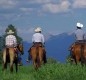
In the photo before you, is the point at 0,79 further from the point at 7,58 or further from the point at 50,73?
the point at 7,58

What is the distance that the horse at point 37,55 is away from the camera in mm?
Answer: 26453

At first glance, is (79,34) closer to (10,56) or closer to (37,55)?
(37,55)

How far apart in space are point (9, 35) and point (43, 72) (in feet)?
18.0

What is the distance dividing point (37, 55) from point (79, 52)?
7.40ft

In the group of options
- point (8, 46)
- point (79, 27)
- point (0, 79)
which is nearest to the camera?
point (0, 79)

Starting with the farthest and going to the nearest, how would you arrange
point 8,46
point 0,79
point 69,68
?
point 8,46
point 69,68
point 0,79

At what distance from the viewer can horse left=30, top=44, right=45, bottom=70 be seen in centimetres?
2645

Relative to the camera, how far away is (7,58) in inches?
1003

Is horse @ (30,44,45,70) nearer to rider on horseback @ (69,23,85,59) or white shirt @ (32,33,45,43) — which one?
white shirt @ (32,33,45,43)

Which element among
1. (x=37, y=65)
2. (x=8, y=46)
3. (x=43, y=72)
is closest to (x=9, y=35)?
(x=8, y=46)

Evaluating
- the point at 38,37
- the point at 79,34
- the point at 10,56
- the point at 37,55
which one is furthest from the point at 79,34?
the point at 10,56

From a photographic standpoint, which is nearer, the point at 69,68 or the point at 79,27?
the point at 69,68

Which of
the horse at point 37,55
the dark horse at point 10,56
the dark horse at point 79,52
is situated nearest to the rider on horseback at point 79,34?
the dark horse at point 79,52

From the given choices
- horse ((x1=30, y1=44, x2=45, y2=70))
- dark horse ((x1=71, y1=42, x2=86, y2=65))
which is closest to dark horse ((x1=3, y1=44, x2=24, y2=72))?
horse ((x1=30, y1=44, x2=45, y2=70))
